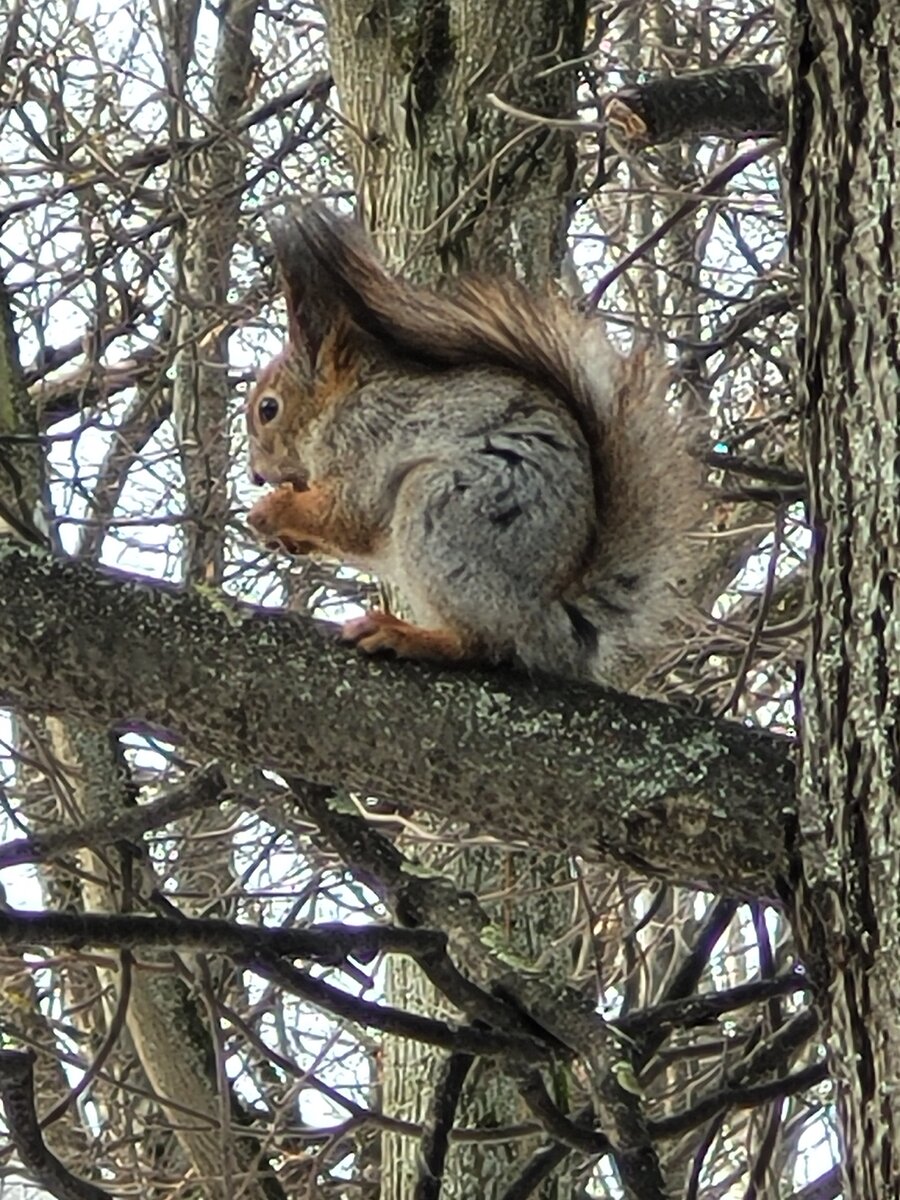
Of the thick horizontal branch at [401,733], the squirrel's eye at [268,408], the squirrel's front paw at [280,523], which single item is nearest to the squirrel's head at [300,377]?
the squirrel's eye at [268,408]

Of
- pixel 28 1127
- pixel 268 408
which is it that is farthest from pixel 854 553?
pixel 268 408

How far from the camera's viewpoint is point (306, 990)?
6.15ft

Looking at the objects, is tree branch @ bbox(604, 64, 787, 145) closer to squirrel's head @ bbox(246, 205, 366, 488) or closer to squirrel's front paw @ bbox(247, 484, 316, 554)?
squirrel's head @ bbox(246, 205, 366, 488)

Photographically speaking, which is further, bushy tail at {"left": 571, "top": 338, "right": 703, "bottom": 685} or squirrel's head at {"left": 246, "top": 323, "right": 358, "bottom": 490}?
squirrel's head at {"left": 246, "top": 323, "right": 358, "bottom": 490}

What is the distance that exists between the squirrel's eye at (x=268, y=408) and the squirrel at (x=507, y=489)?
23 centimetres

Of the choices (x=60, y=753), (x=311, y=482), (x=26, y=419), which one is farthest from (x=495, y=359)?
(x=60, y=753)

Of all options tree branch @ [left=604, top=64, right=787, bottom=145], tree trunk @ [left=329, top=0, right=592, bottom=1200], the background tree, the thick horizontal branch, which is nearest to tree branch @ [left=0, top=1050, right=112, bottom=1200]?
the background tree

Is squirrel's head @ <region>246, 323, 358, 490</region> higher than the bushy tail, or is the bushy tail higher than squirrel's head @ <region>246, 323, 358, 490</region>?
squirrel's head @ <region>246, 323, 358, 490</region>

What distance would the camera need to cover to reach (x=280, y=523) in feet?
6.88

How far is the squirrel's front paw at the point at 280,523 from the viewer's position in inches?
82.1

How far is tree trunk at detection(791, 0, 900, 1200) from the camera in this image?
1396 mm

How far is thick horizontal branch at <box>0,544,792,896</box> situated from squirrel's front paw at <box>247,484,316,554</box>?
0.56 metres

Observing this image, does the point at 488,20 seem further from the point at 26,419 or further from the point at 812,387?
the point at 812,387

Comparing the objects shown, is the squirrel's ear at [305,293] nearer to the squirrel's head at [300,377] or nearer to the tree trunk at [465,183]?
the squirrel's head at [300,377]
